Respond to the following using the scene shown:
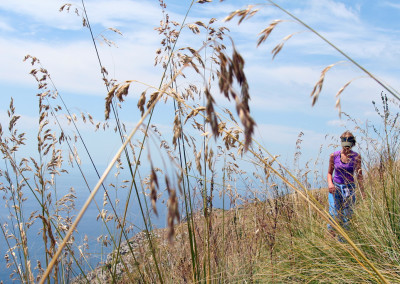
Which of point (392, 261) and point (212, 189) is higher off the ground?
point (212, 189)

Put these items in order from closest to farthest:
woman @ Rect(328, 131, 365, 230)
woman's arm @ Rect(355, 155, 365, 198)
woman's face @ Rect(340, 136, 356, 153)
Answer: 1. woman's arm @ Rect(355, 155, 365, 198)
2. woman @ Rect(328, 131, 365, 230)
3. woman's face @ Rect(340, 136, 356, 153)

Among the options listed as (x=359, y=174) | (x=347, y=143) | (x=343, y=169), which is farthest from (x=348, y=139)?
(x=359, y=174)

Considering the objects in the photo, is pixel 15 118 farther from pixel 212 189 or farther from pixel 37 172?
pixel 212 189

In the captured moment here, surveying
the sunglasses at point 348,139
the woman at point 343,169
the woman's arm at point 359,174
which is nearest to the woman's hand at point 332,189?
the woman at point 343,169

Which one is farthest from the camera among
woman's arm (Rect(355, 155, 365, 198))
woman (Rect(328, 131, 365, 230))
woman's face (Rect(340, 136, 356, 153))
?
woman's face (Rect(340, 136, 356, 153))

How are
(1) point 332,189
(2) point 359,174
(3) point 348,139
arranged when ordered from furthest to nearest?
(3) point 348,139
(1) point 332,189
(2) point 359,174

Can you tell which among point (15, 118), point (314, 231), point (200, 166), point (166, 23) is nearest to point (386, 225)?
point (314, 231)

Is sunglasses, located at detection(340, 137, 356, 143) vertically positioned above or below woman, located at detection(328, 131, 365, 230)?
above

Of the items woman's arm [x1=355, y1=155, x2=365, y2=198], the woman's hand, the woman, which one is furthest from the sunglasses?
the woman's hand

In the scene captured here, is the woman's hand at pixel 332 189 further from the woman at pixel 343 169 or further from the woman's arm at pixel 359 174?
the woman's arm at pixel 359 174

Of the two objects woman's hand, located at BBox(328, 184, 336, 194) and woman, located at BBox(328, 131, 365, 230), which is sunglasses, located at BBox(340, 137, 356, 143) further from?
woman's hand, located at BBox(328, 184, 336, 194)

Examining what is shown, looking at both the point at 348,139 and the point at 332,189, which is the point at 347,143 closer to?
the point at 348,139

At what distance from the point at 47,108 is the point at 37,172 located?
56cm

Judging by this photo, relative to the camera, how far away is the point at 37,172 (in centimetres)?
242
